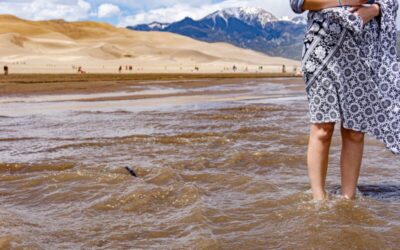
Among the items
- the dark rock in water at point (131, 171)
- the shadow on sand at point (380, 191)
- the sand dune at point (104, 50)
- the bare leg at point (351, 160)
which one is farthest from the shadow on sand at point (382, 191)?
the sand dune at point (104, 50)

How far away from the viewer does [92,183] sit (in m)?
3.24

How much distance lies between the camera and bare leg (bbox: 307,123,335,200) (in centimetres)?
287

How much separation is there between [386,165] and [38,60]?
2289 inches

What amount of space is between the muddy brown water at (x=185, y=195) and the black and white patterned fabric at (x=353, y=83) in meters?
0.45

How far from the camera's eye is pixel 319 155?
2934 mm

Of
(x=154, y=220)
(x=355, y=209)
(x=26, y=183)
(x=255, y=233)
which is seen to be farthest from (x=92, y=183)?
(x=355, y=209)

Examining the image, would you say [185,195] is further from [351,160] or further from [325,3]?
[325,3]

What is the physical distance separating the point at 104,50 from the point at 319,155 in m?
73.6

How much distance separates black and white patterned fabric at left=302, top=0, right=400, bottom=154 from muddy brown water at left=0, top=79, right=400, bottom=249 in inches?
17.6

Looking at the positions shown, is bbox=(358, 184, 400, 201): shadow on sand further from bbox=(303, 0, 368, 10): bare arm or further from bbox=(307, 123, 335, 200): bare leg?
bbox=(303, 0, 368, 10): bare arm

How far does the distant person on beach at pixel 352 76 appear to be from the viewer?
2.83 meters

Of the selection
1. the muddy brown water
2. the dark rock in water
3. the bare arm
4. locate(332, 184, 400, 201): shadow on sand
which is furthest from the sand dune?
the bare arm

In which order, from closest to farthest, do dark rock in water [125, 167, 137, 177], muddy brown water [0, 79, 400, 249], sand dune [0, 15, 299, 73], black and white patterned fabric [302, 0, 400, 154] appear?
muddy brown water [0, 79, 400, 249], black and white patterned fabric [302, 0, 400, 154], dark rock in water [125, 167, 137, 177], sand dune [0, 15, 299, 73]

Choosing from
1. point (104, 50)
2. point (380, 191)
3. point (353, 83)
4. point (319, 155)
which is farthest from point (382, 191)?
point (104, 50)
